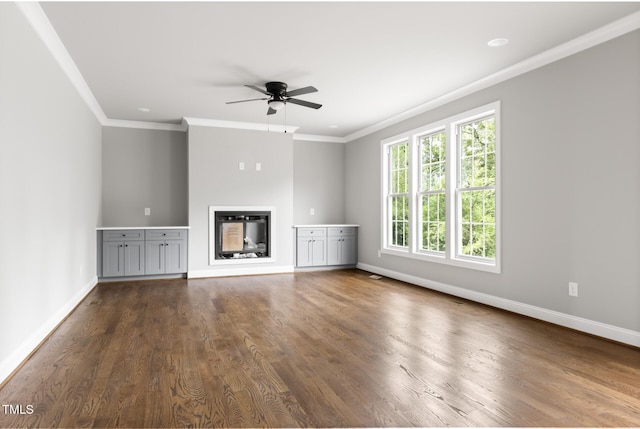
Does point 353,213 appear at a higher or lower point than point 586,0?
lower

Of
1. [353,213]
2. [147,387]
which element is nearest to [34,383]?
[147,387]

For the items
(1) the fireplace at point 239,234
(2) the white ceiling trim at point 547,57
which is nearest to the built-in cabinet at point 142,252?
(1) the fireplace at point 239,234

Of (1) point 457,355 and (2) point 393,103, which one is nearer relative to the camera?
(1) point 457,355

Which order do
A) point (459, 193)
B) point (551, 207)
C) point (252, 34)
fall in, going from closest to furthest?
1. point (252, 34)
2. point (551, 207)
3. point (459, 193)

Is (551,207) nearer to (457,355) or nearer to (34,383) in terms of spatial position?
(457,355)

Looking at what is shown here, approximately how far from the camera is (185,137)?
7.11 meters

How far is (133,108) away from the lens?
5.85 metres

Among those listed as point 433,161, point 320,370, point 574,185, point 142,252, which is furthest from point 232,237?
point 574,185

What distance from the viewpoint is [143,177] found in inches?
271

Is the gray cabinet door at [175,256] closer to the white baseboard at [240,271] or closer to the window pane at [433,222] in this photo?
the white baseboard at [240,271]

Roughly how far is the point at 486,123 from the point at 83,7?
4.19 meters

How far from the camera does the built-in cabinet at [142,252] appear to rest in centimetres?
609

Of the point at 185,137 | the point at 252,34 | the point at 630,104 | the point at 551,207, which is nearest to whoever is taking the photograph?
the point at 630,104

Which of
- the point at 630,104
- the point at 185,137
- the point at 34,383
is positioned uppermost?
the point at 185,137
